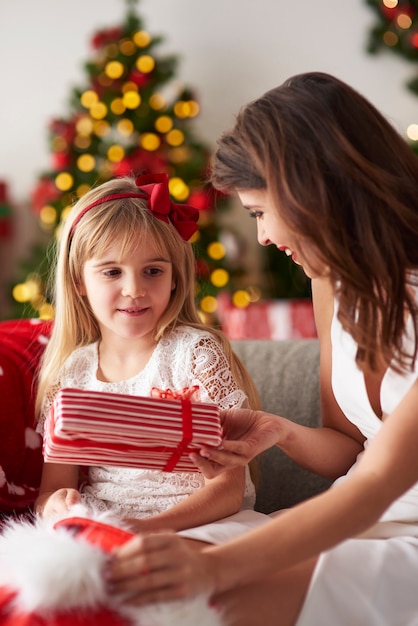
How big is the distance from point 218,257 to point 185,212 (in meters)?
2.72

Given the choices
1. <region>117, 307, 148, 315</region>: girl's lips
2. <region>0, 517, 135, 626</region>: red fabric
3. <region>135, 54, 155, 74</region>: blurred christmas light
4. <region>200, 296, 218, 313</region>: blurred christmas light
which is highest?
<region>135, 54, 155, 74</region>: blurred christmas light

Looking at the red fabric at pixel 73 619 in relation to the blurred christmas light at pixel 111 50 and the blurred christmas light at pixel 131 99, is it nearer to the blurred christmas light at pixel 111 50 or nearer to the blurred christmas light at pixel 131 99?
the blurred christmas light at pixel 131 99

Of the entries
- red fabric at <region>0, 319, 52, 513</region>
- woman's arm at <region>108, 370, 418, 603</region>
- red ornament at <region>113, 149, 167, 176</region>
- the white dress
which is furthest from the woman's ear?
red ornament at <region>113, 149, 167, 176</region>

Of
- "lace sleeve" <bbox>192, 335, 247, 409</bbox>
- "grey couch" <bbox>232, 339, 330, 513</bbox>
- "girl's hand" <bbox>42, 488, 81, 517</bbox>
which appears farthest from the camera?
"grey couch" <bbox>232, 339, 330, 513</bbox>

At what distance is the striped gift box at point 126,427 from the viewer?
1350 millimetres

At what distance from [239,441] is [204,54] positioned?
4065 millimetres

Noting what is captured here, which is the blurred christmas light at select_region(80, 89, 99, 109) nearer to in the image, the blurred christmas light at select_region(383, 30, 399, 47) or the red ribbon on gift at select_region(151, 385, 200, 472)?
the blurred christmas light at select_region(383, 30, 399, 47)

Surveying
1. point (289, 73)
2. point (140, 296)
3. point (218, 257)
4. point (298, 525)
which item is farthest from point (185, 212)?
point (289, 73)

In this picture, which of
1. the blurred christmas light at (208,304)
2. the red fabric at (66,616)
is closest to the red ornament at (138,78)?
the blurred christmas light at (208,304)

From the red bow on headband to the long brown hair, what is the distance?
0.47 m

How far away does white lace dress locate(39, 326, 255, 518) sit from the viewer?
5.67 feet

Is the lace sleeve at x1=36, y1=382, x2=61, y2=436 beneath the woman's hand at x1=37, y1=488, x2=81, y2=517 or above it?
above

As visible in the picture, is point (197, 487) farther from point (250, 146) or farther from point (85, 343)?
point (250, 146)

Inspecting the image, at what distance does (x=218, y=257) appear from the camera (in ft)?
15.1
